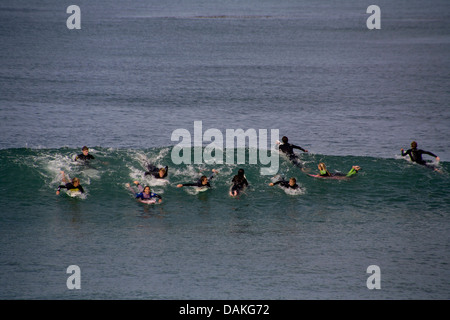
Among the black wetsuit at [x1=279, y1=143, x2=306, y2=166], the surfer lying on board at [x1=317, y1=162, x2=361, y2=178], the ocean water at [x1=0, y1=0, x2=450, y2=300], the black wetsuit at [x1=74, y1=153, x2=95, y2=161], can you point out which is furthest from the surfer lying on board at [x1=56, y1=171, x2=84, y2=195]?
the surfer lying on board at [x1=317, y1=162, x2=361, y2=178]

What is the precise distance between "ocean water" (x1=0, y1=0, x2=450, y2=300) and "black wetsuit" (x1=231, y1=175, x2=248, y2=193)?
21.7 inches

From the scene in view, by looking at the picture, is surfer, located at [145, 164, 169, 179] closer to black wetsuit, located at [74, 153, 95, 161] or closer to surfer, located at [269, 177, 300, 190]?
black wetsuit, located at [74, 153, 95, 161]

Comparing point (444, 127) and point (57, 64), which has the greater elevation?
point (57, 64)

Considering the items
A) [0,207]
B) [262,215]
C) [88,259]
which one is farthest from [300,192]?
[0,207]

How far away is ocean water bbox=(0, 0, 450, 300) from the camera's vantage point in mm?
25875

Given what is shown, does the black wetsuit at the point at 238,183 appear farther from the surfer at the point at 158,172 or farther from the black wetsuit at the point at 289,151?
the black wetsuit at the point at 289,151

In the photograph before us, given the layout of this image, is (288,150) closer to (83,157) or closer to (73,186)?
(83,157)

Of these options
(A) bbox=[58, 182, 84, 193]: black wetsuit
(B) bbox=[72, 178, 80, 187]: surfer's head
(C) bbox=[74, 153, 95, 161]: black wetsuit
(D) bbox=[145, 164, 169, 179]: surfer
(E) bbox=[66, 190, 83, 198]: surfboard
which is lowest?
(E) bbox=[66, 190, 83, 198]: surfboard

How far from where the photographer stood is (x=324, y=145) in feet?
155

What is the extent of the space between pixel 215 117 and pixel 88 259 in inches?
1292

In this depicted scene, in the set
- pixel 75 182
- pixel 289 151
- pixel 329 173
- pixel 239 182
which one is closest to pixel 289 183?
pixel 239 182

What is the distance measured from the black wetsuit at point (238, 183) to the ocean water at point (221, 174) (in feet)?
1.81

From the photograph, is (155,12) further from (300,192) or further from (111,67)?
(300,192)

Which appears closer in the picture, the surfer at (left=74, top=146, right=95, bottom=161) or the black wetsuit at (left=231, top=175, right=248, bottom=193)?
the black wetsuit at (left=231, top=175, right=248, bottom=193)
